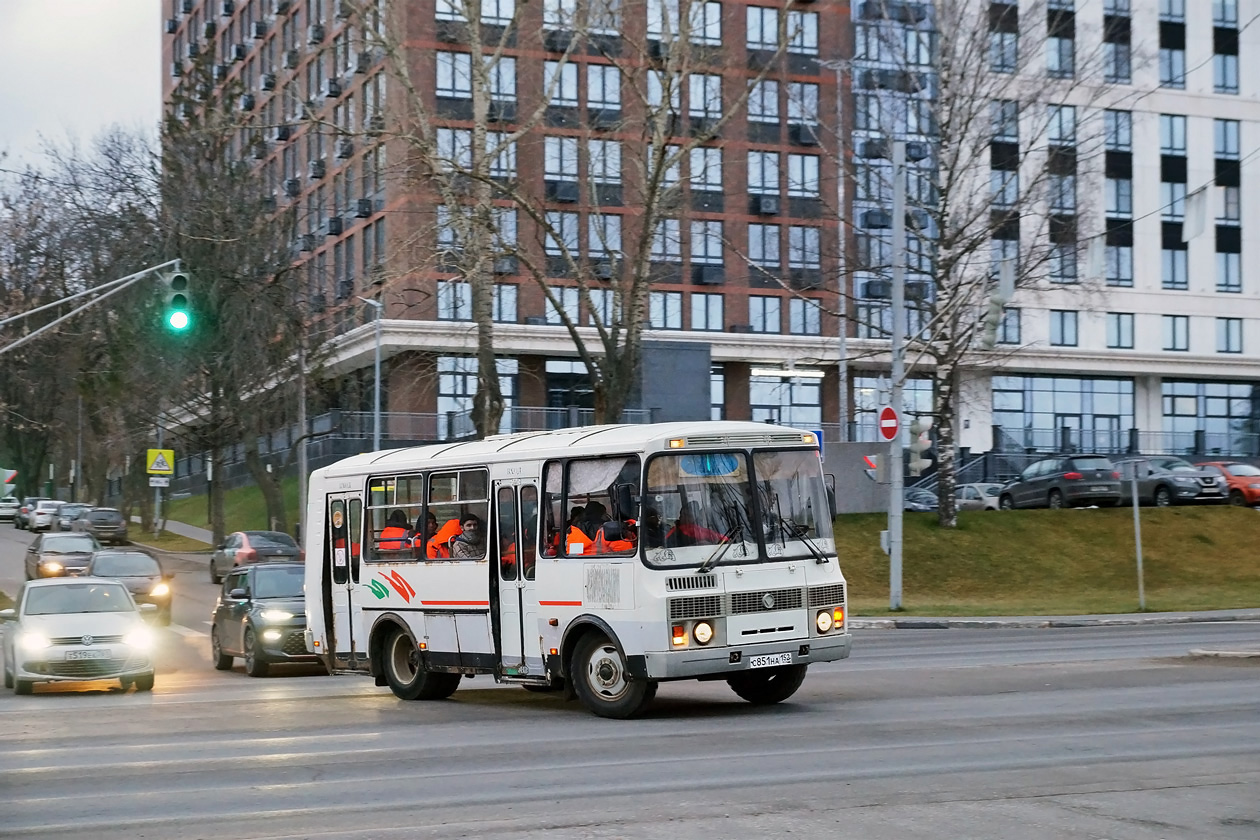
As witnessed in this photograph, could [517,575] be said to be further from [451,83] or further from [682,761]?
[451,83]

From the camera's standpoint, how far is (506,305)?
63.6 metres

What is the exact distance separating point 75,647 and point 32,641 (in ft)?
1.74

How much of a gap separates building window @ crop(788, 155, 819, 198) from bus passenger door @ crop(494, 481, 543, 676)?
52417 mm

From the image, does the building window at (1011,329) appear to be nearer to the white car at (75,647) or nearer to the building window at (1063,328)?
the building window at (1063,328)

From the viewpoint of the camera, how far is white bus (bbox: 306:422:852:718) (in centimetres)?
1427

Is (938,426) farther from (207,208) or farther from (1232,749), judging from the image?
(1232,749)

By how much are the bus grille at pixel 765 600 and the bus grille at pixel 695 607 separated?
0.57ft

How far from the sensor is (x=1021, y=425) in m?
71.6

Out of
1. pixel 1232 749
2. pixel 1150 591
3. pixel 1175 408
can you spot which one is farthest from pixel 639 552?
pixel 1175 408

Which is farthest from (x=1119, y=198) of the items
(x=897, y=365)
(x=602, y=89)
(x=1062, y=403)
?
(x=897, y=365)

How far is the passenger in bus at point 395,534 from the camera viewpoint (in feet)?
57.1

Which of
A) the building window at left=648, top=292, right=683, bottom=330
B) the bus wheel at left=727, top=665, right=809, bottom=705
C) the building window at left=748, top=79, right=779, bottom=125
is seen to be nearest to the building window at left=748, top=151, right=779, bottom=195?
the building window at left=748, top=79, right=779, bottom=125

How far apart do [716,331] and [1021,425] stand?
15094 millimetres

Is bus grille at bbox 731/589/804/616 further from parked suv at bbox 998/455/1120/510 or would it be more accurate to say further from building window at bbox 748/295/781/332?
building window at bbox 748/295/781/332
